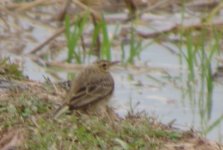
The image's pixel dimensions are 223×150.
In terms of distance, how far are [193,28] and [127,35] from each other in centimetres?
88

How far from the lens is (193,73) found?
1057 cm

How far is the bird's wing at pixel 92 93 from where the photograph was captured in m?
7.61

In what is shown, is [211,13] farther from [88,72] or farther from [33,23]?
[88,72]

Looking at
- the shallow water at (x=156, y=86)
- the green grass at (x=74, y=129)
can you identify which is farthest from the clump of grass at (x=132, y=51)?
the green grass at (x=74, y=129)

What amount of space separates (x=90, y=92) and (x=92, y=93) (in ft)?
0.06

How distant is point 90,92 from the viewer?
7824 millimetres

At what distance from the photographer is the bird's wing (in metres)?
7.61

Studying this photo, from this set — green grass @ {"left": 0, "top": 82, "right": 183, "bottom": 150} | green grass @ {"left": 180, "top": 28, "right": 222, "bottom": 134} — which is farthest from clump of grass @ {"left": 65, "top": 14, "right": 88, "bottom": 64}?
green grass @ {"left": 0, "top": 82, "right": 183, "bottom": 150}

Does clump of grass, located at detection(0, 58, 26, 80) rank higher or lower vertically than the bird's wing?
higher

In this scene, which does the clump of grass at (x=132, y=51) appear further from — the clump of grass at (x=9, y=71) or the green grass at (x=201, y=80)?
the clump of grass at (x=9, y=71)

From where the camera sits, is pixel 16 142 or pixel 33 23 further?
pixel 33 23

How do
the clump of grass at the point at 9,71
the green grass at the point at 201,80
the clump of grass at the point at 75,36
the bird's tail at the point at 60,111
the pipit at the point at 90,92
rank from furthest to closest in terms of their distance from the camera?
the clump of grass at the point at 75,36
the green grass at the point at 201,80
the clump of grass at the point at 9,71
the pipit at the point at 90,92
the bird's tail at the point at 60,111

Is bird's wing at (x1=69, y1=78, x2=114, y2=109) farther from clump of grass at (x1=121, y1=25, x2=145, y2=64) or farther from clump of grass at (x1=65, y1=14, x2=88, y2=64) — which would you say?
clump of grass at (x1=121, y1=25, x2=145, y2=64)

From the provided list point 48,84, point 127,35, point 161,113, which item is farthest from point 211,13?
point 48,84
